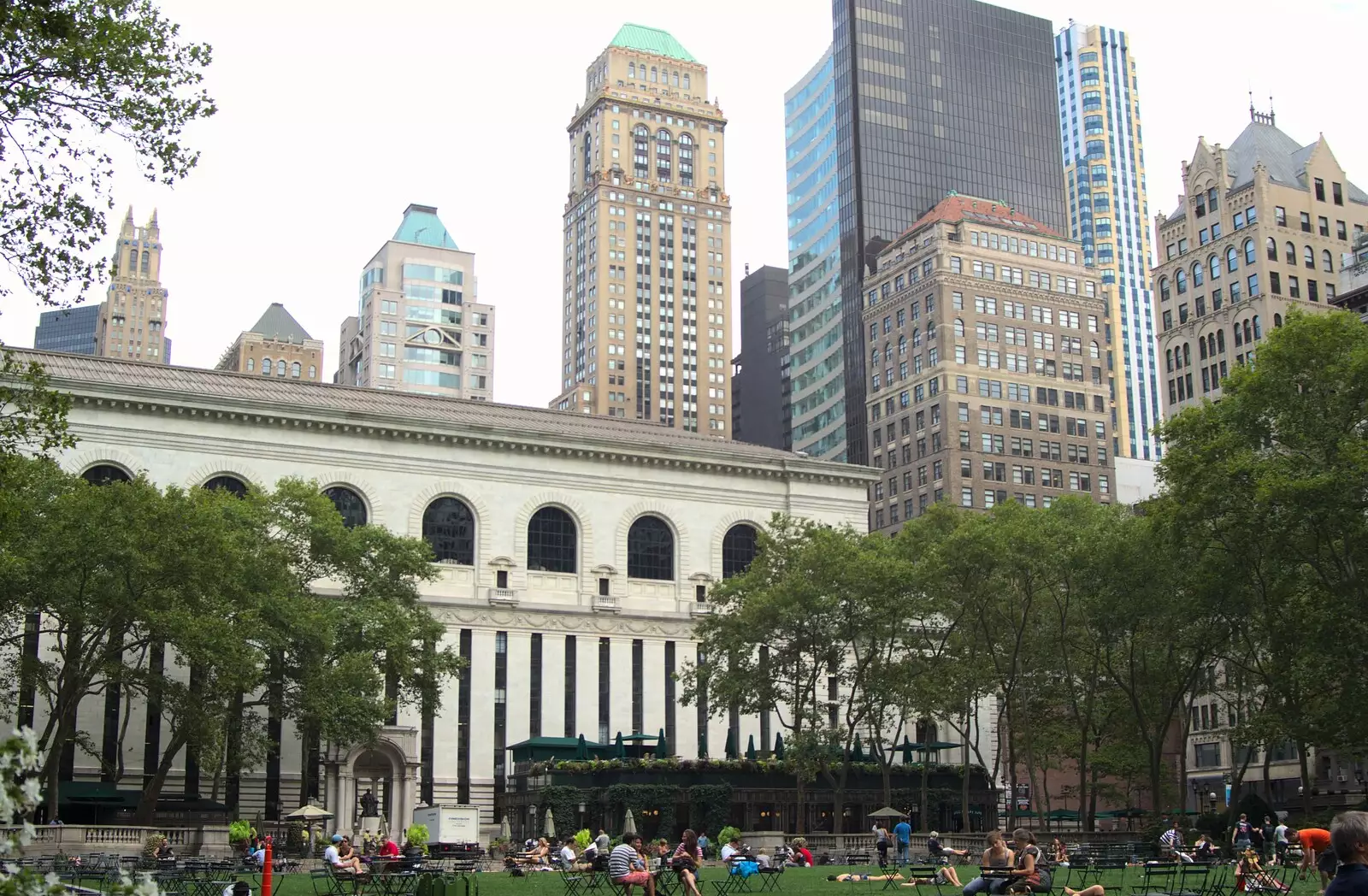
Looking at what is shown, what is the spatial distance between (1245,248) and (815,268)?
59257 millimetres

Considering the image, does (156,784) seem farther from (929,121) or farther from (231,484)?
(929,121)

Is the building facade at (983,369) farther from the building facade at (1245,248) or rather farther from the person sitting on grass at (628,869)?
the person sitting on grass at (628,869)

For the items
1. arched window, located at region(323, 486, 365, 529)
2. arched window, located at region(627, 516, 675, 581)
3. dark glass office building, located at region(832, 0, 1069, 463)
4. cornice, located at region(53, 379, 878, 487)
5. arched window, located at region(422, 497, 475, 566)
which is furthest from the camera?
dark glass office building, located at region(832, 0, 1069, 463)

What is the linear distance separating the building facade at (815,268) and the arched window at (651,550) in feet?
210

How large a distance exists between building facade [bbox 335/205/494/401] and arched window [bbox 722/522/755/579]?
302ft

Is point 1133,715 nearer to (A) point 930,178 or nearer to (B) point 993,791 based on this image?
(B) point 993,791

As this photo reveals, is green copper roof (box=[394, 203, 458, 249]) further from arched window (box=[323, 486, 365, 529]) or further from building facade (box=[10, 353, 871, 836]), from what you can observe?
arched window (box=[323, 486, 365, 529])

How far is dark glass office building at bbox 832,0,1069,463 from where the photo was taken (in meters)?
153

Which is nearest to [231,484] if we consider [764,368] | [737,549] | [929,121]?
[737,549]

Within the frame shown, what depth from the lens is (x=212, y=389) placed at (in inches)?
3051

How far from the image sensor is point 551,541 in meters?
82.2

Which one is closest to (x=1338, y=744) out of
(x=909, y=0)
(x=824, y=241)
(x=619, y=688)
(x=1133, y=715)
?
(x=1133, y=715)

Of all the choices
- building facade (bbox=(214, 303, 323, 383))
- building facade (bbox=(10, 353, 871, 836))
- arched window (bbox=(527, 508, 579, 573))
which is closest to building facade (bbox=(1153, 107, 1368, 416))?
building facade (bbox=(10, 353, 871, 836))

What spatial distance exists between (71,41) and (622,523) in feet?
196
